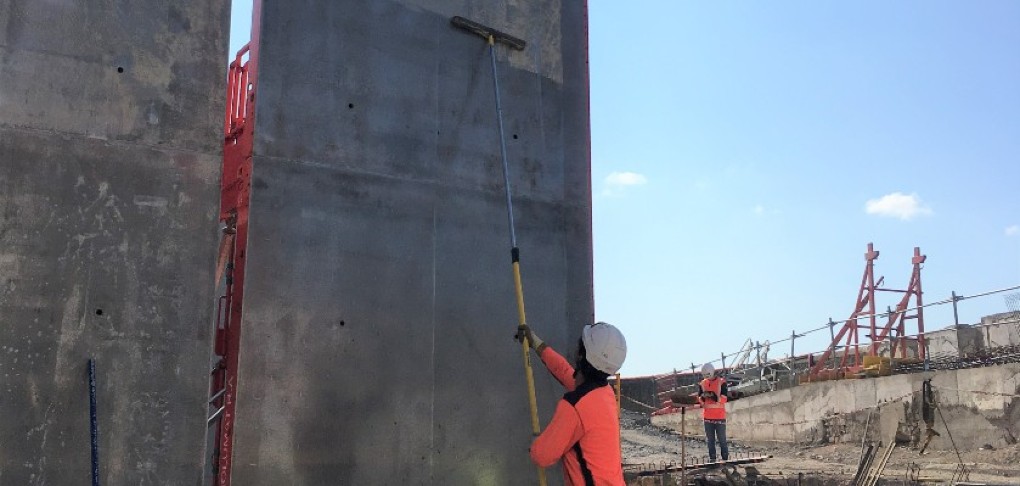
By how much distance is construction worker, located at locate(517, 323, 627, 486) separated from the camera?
4.20m

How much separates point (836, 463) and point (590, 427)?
9.71 metres

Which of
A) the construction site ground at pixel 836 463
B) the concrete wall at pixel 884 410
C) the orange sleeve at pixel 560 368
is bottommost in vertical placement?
the construction site ground at pixel 836 463

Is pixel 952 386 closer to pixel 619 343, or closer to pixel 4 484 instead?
pixel 619 343

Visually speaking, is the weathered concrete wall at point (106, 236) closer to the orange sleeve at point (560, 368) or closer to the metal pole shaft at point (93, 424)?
the metal pole shaft at point (93, 424)

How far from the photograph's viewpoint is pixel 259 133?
588 cm

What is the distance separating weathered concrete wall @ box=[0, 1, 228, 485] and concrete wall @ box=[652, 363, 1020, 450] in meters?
8.31

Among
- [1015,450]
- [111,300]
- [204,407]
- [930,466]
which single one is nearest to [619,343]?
[204,407]

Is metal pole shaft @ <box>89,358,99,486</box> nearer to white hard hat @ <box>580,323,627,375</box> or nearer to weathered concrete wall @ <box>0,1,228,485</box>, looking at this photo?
weathered concrete wall @ <box>0,1,228,485</box>

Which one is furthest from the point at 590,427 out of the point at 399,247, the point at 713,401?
the point at 713,401

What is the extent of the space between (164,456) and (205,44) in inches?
101

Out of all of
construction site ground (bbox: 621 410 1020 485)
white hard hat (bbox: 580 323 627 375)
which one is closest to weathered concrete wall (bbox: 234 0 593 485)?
white hard hat (bbox: 580 323 627 375)

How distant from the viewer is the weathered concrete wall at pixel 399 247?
5.79 m

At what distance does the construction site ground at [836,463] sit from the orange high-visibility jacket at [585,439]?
637 cm

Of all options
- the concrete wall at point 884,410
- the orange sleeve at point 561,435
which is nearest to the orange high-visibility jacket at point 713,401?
the concrete wall at point 884,410
